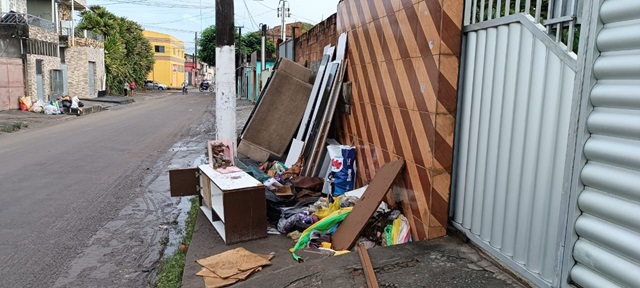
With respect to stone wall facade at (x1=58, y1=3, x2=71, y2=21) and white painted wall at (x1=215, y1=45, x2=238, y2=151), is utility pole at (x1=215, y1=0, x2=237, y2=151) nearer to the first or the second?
white painted wall at (x1=215, y1=45, x2=238, y2=151)

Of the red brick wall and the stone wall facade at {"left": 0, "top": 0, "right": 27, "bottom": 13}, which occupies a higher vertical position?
the stone wall facade at {"left": 0, "top": 0, "right": 27, "bottom": 13}

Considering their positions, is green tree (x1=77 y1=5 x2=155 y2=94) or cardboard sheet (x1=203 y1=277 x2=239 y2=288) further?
green tree (x1=77 y1=5 x2=155 y2=94)

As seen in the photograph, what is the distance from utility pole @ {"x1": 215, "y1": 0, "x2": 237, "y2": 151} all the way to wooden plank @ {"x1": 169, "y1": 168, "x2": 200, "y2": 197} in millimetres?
965

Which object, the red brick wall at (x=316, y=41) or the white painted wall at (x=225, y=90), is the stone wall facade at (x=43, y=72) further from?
the white painted wall at (x=225, y=90)

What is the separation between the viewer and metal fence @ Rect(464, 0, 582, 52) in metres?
2.51

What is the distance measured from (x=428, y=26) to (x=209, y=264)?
2618 mm

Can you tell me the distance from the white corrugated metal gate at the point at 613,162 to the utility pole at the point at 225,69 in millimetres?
5174

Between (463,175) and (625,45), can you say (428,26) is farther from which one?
(625,45)

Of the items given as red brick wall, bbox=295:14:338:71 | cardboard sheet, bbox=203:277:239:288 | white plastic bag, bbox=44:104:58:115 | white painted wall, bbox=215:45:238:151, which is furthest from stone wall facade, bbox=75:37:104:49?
cardboard sheet, bbox=203:277:239:288

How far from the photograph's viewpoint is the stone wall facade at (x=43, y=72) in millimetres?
22520

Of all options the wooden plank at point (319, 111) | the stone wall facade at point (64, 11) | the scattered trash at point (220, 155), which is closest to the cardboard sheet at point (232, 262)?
the scattered trash at point (220, 155)

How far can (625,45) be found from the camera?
204cm

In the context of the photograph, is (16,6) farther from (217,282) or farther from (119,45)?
(217,282)

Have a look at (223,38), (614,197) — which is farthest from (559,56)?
(223,38)
